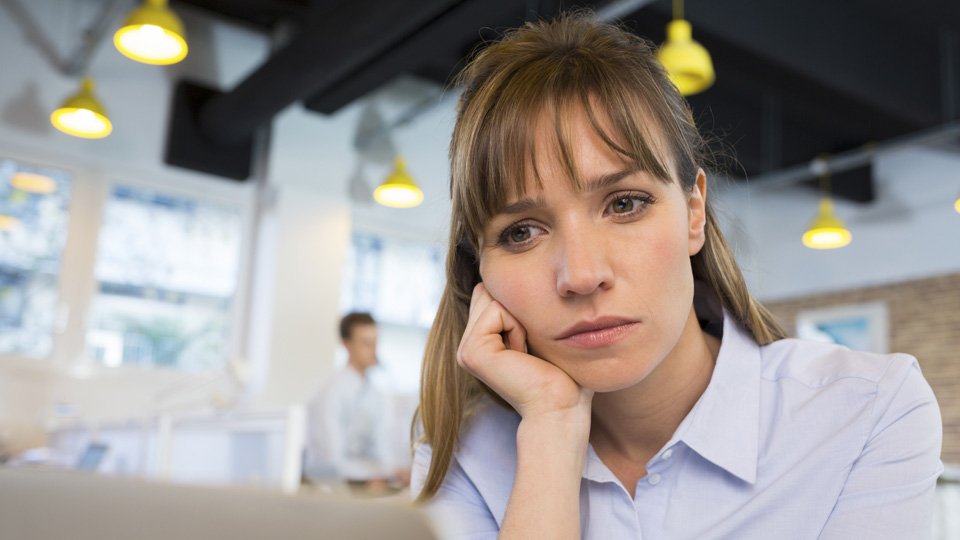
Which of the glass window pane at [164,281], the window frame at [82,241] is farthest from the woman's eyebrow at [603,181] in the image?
the glass window pane at [164,281]

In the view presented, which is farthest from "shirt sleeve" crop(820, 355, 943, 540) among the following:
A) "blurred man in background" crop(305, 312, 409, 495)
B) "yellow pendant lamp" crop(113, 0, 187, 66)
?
"yellow pendant lamp" crop(113, 0, 187, 66)

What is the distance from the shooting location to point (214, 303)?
23.8 ft

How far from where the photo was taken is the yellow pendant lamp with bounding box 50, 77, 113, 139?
5.07 m

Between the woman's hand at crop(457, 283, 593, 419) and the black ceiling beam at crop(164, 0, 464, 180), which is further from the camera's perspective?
the black ceiling beam at crop(164, 0, 464, 180)

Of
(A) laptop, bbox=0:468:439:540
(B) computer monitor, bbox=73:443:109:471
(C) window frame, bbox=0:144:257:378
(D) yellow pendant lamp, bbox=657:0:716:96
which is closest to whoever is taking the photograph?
(A) laptop, bbox=0:468:439:540

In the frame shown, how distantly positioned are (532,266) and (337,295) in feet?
21.3

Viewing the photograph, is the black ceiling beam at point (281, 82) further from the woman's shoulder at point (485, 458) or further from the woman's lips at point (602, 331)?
the woman's lips at point (602, 331)

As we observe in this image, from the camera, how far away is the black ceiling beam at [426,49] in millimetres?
4969

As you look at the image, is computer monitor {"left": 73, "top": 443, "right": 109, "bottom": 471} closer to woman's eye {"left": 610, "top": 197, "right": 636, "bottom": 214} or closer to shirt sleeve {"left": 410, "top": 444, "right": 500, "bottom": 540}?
shirt sleeve {"left": 410, "top": 444, "right": 500, "bottom": 540}

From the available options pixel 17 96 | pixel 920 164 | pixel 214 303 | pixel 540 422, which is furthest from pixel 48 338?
pixel 920 164

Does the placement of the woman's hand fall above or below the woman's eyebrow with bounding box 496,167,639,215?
below

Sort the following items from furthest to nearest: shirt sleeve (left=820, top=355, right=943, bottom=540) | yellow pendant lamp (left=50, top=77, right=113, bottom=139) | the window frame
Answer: the window frame
yellow pendant lamp (left=50, top=77, right=113, bottom=139)
shirt sleeve (left=820, top=355, right=943, bottom=540)

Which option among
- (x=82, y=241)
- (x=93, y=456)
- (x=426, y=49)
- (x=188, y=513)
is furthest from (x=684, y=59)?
(x=82, y=241)

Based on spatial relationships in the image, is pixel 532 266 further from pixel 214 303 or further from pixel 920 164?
pixel 920 164
